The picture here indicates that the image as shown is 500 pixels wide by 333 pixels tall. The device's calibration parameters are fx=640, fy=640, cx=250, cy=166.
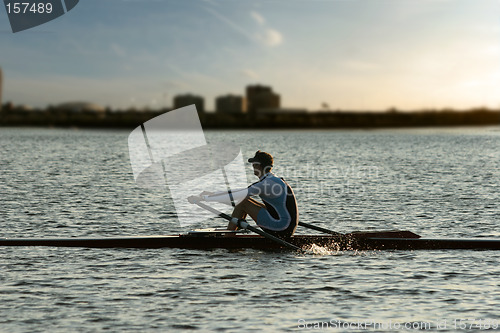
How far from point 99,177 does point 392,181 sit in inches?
894

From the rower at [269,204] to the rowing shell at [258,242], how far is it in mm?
473

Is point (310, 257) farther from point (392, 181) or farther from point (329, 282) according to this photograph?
point (392, 181)

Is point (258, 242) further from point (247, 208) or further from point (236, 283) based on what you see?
point (236, 283)

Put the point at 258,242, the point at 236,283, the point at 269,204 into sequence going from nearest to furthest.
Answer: the point at 236,283, the point at 269,204, the point at 258,242

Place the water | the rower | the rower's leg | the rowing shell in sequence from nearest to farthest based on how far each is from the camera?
Result: the water → the rower → the rower's leg → the rowing shell

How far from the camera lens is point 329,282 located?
15250mm

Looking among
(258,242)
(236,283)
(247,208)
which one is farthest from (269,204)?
(236,283)

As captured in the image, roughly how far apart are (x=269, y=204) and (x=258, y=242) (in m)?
1.29

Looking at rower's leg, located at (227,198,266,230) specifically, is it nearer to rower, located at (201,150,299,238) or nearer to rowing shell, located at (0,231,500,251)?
rower, located at (201,150,299,238)

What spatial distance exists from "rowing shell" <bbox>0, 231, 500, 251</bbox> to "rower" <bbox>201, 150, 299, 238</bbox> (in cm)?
47

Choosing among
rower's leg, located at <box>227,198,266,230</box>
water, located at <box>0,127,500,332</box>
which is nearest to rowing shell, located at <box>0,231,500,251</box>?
water, located at <box>0,127,500,332</box>

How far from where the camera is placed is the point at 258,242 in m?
17.5

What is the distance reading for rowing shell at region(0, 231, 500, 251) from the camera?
57.7ft

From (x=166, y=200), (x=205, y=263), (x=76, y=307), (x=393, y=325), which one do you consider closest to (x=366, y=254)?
(x=205, y=263)
